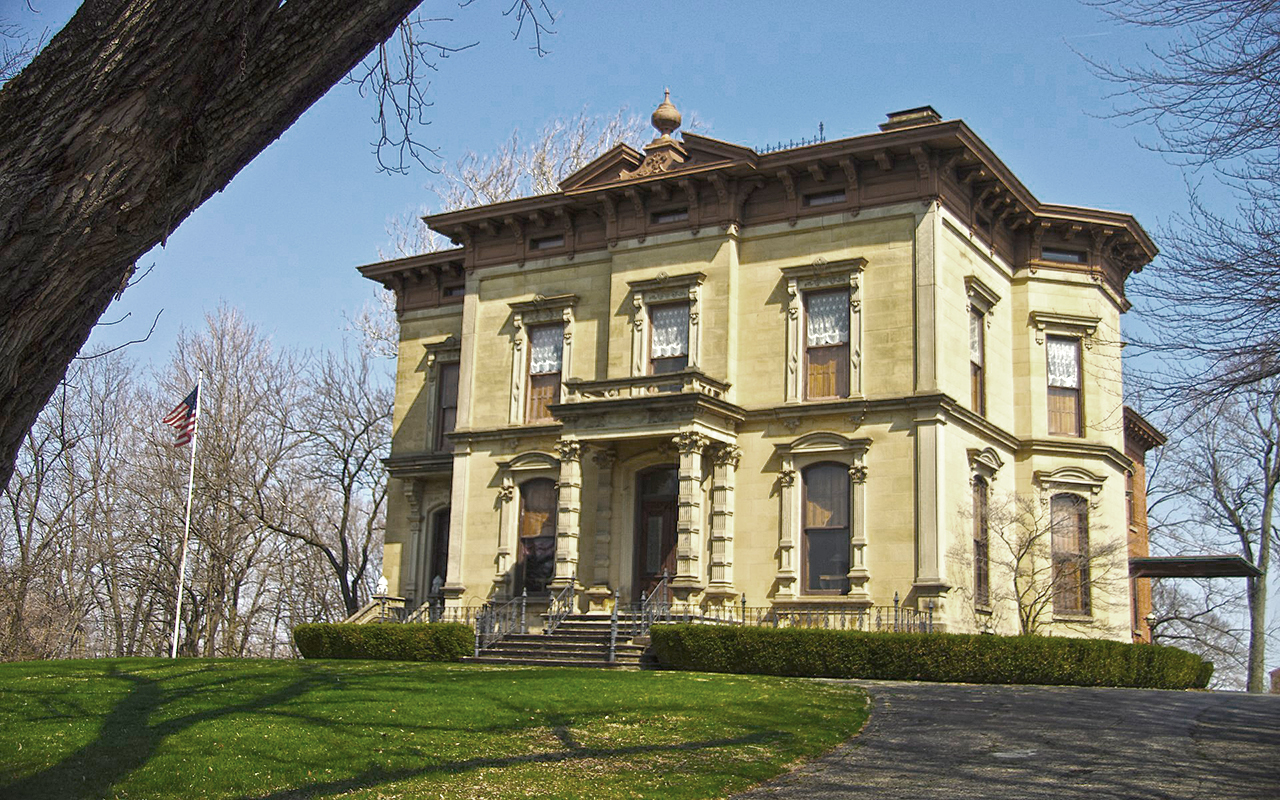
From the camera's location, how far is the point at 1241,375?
1141cm

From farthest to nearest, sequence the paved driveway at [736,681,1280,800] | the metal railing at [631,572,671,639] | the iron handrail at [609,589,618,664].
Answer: the metal railing at [631,572,671,639], the iron handrail at [609,589,618,664], the paved driveway at [736,681,1280,800]

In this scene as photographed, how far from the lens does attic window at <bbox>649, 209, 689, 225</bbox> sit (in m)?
31.4

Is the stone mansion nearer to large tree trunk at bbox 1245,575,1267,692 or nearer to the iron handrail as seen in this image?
the iron handrail

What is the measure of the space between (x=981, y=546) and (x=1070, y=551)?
320 centimetres

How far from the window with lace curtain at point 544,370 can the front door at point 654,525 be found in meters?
3.94

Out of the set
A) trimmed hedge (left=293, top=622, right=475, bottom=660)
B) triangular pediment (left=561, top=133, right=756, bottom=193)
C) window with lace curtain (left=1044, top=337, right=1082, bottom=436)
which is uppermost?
triangular pediment (left=561, top=133, right=756, bottom=193)

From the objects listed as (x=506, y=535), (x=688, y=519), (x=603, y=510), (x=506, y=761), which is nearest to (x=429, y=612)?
(x=506, y=535)

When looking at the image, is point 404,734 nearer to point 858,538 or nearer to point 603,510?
point 858,538

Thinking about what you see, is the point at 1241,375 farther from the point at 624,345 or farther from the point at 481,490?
the point at 481,490

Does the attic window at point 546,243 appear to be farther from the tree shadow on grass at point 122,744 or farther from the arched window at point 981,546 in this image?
the tree shadow on grass at point 122,744

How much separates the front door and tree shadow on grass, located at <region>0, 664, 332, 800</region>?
12.1 meters

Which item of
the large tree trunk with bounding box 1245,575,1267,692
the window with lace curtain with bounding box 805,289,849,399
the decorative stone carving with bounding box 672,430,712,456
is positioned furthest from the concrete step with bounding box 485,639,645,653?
the large tree trunk with bounding box 1245,575,1267,692

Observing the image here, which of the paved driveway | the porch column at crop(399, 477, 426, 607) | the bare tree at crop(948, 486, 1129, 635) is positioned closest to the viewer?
the paved driveway

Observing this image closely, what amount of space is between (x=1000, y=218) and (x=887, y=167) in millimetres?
4532
